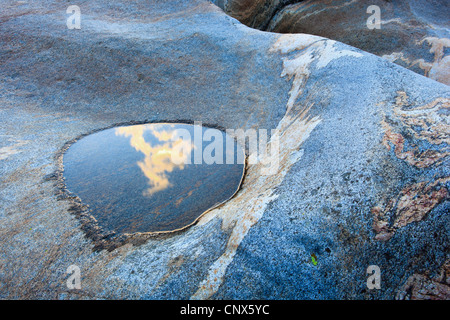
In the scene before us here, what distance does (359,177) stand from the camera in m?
1.81

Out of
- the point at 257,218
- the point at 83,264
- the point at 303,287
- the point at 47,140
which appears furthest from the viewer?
the point at 47,140

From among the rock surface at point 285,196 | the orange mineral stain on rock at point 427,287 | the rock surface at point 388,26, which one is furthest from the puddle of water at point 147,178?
the rock surface at point 388,26

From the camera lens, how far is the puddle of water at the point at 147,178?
262cm

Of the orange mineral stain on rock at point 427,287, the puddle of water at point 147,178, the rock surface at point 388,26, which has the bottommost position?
the puddle of water at point 147,178

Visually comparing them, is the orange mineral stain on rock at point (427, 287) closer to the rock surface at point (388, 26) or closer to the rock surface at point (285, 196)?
the rock surface at point (285, 196)

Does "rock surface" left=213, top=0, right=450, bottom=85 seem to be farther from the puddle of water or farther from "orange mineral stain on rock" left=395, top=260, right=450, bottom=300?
"orange mineral stain on rock" left=395, top=260, right=450, bottom=300

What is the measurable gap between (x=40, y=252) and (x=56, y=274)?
320mm

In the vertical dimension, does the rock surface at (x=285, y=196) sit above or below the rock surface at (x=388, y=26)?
below

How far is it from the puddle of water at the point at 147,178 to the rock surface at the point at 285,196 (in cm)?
A: 22

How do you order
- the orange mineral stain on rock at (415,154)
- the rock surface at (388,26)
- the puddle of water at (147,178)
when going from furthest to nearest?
the rock surface at (388,26) < the puddle of water at (147,178) < the orange mineral stain on rock at (415,154)

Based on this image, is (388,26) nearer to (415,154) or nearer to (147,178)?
(415,154)

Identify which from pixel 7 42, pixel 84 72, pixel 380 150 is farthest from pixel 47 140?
pixel 380 150

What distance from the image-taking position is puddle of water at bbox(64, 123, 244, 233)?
103 inches
